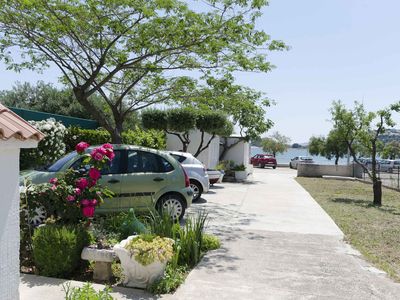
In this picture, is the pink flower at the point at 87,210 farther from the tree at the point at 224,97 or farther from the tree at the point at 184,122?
the tree at the point at 184,122

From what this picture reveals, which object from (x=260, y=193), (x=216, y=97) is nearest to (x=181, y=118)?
(x=260, y=193)

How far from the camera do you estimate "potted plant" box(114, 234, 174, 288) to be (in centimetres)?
511

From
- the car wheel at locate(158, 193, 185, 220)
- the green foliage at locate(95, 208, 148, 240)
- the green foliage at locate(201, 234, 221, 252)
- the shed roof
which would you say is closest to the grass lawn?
the green foliage at locate(201, 234, 221, 252)

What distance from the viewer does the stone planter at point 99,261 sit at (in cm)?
545

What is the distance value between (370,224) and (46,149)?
28.6 ft

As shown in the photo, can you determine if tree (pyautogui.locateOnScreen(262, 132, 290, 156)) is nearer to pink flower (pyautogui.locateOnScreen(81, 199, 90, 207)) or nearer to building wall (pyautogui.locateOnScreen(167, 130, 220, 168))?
building wall (pyautogui.locateOnScreen(167, 130, 220, 168))

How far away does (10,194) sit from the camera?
3.20 metres

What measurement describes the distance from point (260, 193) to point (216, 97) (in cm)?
652

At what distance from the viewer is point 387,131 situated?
16.9m

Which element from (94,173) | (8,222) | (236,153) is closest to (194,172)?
(94,173)

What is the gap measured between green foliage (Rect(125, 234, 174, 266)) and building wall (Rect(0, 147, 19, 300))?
1.84 metres

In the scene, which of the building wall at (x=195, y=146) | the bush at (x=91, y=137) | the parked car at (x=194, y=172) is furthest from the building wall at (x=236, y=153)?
the parked car at (x=194, y=172)

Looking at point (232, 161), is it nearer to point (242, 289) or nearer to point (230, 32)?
point (230, 32)

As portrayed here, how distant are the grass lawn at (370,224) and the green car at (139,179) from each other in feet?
11.9
